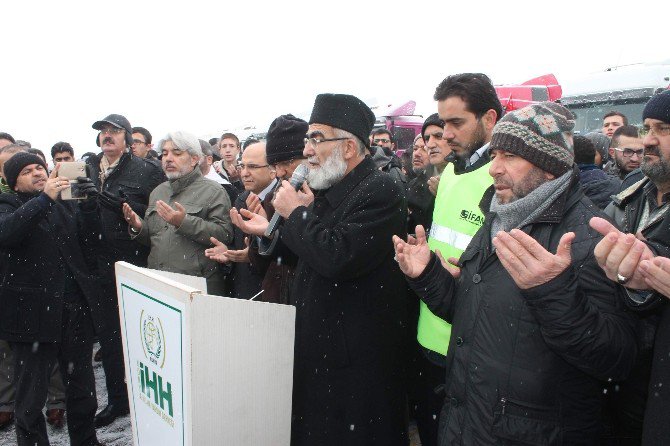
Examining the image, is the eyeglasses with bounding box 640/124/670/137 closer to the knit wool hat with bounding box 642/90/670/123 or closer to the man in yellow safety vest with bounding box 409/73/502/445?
the knit wool hat with bounding box 642/90/670/123

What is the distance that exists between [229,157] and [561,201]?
6.88m

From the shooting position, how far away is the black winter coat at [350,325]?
242cm

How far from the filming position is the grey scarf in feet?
6.11

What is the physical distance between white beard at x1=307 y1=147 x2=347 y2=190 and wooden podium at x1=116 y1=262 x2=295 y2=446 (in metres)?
0.68

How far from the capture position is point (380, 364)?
2.50 meters

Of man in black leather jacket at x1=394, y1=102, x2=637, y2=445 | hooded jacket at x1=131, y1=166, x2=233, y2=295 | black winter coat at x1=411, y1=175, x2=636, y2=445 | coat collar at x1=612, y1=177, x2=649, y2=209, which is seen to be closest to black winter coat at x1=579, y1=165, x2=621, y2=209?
coat collar at x1=612, y1=177, x2=649, y2=209

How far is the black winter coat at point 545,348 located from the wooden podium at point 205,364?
79 centimetres

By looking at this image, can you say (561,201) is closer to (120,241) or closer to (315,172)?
(315,172)

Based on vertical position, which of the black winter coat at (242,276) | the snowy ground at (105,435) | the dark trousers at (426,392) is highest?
the black winter coat at (242,276)

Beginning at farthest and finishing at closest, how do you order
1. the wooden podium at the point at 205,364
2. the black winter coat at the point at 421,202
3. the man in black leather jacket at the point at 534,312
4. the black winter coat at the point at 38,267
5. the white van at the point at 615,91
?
the white van at the point at 615,91 → the black winter coat at the point at 38,267 → the black winter coat at the point at 421,202 → the wooden podium at the point at 205,364 → the man in black leather jacket at the point at 534,312

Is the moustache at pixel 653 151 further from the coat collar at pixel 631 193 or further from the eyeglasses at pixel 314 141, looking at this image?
the eyeglasses at pixel 314 141

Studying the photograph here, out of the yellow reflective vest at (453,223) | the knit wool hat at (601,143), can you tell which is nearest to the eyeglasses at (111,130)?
the yellow reflective vest at (453,223)

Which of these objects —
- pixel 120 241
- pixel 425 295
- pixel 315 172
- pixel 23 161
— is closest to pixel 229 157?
pixel 120 241

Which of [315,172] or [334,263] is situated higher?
[315,172]
